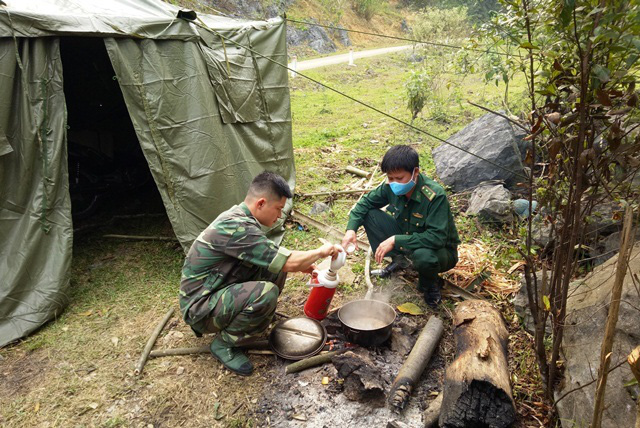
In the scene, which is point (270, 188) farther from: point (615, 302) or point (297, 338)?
point (615, 302)

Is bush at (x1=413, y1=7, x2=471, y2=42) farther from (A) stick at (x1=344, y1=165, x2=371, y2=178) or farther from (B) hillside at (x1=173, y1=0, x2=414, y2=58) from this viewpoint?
(A) stick at (x1=344, y1=165, x2=371, y2=178)

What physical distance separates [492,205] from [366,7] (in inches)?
1143

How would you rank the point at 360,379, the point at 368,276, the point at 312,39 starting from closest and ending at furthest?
the point at 360,379 → the point at 368,276 → the point at 312,39

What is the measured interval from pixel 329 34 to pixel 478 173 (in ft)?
71.6

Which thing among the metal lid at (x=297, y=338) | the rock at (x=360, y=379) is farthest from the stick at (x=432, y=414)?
the metal lid at (x=297, y=338)

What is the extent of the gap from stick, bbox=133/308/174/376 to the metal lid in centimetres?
99

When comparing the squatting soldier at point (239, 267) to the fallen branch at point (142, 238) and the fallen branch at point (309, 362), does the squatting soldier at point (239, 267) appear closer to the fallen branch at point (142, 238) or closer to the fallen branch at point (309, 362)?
the fallen branch at point (309, 362)

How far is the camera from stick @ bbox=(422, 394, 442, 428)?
2.41 meters

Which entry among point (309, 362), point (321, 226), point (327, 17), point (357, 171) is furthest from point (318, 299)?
point (327, 17)

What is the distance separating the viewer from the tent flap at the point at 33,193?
3.46 metres

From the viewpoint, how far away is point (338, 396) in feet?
9.35

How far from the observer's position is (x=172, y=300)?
4070 millimetres

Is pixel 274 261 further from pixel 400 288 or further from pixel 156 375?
pixel 400 288

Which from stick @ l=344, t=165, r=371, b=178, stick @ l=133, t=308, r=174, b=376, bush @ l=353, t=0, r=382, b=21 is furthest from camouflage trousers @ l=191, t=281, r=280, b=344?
bush @ l=353, t=0, r=382, b=21
